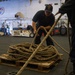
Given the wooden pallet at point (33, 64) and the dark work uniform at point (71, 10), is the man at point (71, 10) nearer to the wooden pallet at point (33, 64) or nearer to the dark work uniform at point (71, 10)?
the dark work uniform at point (71, 10)

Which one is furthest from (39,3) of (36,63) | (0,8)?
(36,63)

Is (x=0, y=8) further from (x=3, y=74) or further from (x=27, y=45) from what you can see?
(x=3, y=74)

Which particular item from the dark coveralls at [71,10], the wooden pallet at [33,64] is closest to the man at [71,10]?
the dark coveralls at [71,10]

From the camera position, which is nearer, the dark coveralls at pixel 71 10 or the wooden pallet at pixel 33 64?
the dark coveralls at pixel 71 10

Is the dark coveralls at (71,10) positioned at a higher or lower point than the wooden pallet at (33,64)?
higher

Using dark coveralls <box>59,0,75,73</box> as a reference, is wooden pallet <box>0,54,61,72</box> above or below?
below

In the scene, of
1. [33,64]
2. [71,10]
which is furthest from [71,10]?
[33,64]

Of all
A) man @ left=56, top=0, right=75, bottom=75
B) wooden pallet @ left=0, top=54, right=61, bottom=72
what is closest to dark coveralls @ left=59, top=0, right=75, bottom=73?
man @ left=56, top=0, right=75, bottom=75

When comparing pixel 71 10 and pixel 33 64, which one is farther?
pixel 33 64

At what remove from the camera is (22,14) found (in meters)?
13.9

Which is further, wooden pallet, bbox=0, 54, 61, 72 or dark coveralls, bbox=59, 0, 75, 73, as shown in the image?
wooden pallet, bbox=0, 54, 61, 72

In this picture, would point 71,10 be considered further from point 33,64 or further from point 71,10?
point 33,64

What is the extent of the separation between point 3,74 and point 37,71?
2.25ft

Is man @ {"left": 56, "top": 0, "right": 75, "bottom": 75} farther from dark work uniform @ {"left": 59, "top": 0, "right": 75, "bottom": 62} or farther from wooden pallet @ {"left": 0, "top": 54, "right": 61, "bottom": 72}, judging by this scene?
wooden pallet @ {"left": 0, "top": 54, "right": 61, "bottom": 72}
